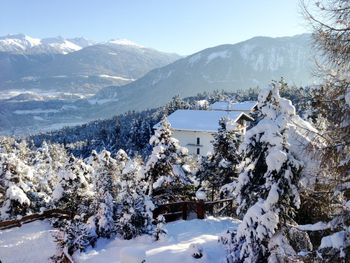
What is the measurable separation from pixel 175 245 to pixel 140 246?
120cm

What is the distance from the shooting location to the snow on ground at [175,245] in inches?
516

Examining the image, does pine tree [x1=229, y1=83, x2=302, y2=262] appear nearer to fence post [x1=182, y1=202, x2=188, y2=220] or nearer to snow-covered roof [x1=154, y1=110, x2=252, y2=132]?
fence post [x1=182, y1=202, x2=188, y2=220]

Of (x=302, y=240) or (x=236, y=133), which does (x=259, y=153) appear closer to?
(x=302, y=240)

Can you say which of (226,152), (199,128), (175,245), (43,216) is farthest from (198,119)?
(175,245)

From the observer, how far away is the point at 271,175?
36.2 ft

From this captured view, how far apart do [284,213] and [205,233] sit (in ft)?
18.3

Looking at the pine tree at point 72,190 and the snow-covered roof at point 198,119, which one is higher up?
the pine tree at point 72,190

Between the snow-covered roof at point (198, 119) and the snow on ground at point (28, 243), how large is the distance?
4938 centimetres

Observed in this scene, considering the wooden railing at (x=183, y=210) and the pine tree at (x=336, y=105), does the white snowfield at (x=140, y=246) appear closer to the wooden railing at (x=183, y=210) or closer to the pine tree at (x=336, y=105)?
the wooden railing at (x=183, y=210)

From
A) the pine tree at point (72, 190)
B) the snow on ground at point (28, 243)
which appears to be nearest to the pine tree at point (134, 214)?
the snow on ground at point (28, 243)

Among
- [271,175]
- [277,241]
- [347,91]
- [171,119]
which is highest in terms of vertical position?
[347,91]

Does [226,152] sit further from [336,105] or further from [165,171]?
[336,105]

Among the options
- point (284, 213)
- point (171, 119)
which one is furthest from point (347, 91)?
point (171, 119)

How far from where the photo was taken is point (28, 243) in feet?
59.0
